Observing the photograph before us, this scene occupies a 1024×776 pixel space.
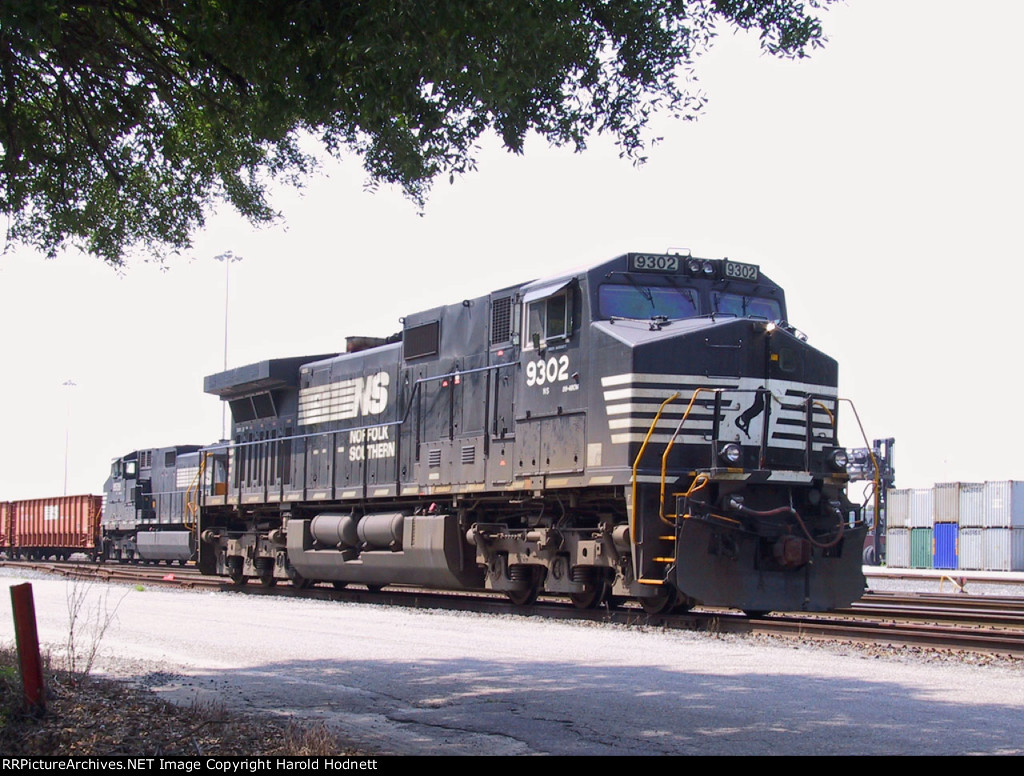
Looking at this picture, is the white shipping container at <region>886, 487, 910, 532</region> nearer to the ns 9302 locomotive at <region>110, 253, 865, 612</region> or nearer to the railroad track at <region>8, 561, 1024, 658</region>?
the railroad track at <region>8, 561, 1024, 658</region>

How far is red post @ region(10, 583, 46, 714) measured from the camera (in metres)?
7.66

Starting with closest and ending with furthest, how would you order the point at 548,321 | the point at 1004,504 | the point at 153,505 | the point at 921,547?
the point at 548,321, the point at 153,505, the point at 1004,504, the point at 921,547

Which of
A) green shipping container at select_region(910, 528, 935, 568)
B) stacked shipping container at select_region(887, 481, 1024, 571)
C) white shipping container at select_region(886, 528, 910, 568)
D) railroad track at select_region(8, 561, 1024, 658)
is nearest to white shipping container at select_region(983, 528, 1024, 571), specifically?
stacked shipping container at select_region(887, 481, 1024, 571)

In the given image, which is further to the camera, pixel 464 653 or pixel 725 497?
pixel 725 497

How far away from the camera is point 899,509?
4700 cm

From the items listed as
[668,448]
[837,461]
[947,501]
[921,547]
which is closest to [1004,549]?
[947,501]

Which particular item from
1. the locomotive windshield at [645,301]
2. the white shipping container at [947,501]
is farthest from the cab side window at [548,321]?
the white shipping container at [947,501]

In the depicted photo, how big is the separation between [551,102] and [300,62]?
8.08 ft

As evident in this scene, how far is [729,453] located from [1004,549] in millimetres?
32105

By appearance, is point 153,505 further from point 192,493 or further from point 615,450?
point 615,450

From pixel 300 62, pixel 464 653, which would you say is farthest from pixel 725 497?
pixel 300 62

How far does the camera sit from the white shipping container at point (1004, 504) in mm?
41062
